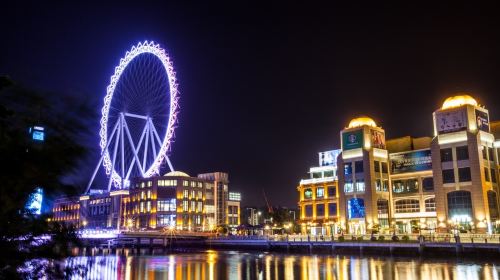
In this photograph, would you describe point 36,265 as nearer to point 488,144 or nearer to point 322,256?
point 322,256

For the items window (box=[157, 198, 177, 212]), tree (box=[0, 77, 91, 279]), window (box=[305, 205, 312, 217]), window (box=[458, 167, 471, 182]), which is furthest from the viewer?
window (box=[157, 198, 177, 212])

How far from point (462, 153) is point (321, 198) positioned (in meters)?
38.6

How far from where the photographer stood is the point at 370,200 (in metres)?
99.1

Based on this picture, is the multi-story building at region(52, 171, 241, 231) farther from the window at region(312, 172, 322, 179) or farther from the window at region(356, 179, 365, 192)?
the window at region(356, 179, 365, 192)

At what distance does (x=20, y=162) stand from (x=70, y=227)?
7.53 ft

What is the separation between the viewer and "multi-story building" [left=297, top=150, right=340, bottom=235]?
113975 millimetres

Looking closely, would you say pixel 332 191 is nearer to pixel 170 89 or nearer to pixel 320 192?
pixel 320 192

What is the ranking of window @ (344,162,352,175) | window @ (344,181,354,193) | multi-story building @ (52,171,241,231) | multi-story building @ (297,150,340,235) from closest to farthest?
window @ (344,181,354,193)
window @ (344,162,352,175)
multi-story building @ (297,150,340,235)
multi-story building @ (52,171,241,231)

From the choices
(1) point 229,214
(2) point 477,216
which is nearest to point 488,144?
(2) point 477,216

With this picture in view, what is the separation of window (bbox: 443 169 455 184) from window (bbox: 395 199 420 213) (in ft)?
37.1

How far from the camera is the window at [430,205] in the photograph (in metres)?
96.5

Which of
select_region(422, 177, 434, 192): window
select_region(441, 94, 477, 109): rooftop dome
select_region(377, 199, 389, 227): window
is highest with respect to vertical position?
select_region(441, 94, 477, 109): rooftop dome

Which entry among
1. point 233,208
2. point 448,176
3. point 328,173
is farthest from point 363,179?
point 233,208

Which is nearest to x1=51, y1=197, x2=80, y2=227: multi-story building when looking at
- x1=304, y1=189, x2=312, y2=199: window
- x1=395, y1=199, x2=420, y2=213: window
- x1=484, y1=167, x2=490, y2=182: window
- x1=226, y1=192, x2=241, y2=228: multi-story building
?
x1=484, y1=167, x2=490, y2=182: window
